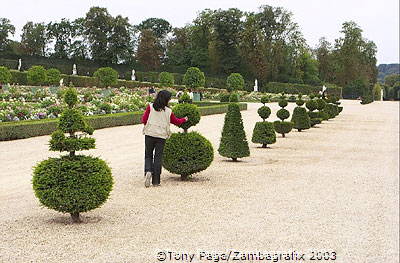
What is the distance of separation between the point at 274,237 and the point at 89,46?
54.1 m

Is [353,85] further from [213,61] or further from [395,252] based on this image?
[395,252]

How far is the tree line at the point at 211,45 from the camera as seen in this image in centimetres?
5572

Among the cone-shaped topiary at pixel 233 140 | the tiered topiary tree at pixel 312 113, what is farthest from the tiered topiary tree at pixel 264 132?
the tiered topiary tree at pixel 312 113

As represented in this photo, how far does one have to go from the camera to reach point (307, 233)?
5309mm

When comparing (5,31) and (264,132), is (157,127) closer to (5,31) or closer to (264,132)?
(264,132)

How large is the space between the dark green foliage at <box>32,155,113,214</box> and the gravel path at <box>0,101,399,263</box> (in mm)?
246

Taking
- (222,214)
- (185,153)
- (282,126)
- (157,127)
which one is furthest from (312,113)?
(222,214)

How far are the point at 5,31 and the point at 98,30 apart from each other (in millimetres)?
9072

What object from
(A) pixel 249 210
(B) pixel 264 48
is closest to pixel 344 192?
(A) pixel 249 210

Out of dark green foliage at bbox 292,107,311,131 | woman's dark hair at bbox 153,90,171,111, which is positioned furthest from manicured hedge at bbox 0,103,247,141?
woman's dark hair at bbox 153,90,171,111

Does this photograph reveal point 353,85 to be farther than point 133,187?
Yes

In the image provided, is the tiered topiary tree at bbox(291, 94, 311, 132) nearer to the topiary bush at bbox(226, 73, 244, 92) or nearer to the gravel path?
the gravel path

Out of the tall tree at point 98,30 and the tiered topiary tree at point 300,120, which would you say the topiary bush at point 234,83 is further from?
the tiered topiary tree at point 300,120

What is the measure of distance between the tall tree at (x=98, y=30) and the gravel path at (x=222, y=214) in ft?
150
